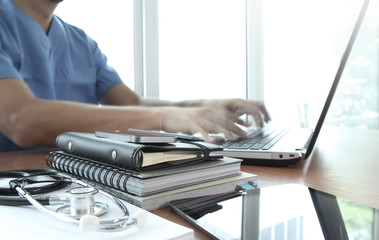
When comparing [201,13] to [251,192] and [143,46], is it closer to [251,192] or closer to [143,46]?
[143,46]

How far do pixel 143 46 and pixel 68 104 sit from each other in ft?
3.41

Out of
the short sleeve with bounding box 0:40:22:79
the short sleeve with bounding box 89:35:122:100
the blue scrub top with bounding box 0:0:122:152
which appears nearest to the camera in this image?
the short sleeve with bounding box 0:40:22:79

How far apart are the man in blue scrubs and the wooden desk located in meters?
0.12

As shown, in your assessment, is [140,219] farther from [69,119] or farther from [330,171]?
[69,119]

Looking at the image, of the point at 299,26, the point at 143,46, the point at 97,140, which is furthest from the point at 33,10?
the point at 299,26

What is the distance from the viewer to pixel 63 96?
42.7 inches

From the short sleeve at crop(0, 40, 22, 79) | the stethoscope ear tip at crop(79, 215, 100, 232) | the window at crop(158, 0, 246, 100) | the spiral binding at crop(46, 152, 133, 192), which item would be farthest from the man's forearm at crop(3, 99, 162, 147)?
the window at crop(158, 0, 246, 100)

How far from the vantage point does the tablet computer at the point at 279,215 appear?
202 millimetres

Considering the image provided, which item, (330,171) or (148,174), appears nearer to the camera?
(148,174)

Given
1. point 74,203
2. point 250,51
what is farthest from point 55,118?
point 250,51

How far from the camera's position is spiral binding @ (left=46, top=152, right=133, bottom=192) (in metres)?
0.29

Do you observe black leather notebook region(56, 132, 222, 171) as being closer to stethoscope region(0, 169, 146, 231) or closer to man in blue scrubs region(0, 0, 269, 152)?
stethoscope region(0, 169, 146, 231)

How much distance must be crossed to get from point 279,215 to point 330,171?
0.24 m

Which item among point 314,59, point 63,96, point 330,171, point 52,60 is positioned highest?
point 314,59
